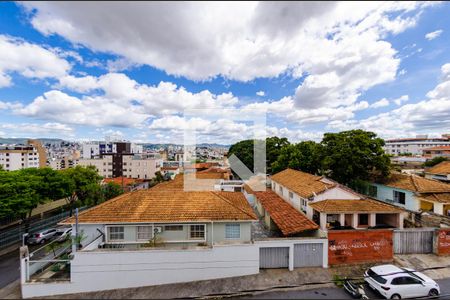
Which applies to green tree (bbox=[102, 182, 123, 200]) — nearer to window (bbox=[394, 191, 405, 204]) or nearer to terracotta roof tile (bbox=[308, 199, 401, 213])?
terracotta roof tile (bbox=[308, 199, 401, 213])

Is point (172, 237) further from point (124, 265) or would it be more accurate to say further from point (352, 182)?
point (352, 182)

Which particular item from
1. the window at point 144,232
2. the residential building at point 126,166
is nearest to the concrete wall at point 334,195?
the window at point 144,232

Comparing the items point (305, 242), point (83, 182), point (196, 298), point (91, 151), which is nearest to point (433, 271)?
Result: point (305, 242)

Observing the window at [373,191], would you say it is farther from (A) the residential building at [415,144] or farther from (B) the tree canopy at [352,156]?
(A) the residential building at [415,144]

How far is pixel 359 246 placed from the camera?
12.3 meters

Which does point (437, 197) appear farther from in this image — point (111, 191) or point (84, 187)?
point (84, 187)

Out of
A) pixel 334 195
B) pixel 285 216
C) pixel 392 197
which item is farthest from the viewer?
pixel 392 197

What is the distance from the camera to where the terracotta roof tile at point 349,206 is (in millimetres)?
14863

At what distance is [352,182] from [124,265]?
25.4 metres

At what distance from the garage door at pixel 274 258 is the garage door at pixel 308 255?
55 centimetres

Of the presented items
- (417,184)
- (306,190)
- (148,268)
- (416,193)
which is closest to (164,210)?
(148,268)

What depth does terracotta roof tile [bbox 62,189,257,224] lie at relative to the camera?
39.1 feet

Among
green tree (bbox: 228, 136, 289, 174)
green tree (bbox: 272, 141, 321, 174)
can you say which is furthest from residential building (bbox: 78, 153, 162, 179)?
green tree (bbox: 272, 141, 321, 174)

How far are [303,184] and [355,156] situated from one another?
7.20 meters
